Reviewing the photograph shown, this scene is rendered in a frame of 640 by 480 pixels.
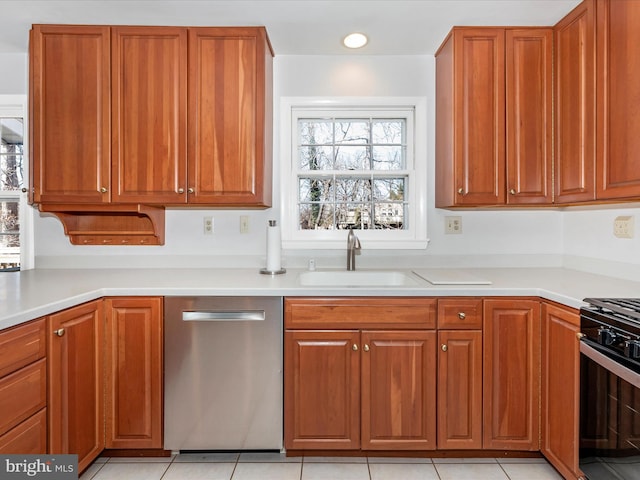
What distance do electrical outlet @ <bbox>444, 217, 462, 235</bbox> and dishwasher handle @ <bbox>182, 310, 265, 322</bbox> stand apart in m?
1.41

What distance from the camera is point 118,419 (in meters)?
1.89

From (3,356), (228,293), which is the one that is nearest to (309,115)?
(228,293)

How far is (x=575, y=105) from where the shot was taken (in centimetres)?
200

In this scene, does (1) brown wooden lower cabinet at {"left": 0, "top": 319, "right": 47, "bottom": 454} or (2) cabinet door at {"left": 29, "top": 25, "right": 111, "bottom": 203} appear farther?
(2) cabinet door at {"left": 29, "top": 25, "right": 111, "bottom": 203}

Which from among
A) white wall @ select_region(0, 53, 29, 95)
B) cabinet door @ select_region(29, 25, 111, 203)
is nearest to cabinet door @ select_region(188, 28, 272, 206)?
cabinet door @ select_region(29, 25, 111, 203)

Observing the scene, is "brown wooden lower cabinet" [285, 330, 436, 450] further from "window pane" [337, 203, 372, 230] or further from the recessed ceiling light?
the recessed ceiling light

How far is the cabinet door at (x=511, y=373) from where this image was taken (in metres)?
1.86

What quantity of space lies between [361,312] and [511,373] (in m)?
0.79

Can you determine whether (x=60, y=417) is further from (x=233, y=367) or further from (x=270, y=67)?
(x=270, y=67)

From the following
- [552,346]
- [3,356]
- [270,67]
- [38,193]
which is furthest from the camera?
[270,67]

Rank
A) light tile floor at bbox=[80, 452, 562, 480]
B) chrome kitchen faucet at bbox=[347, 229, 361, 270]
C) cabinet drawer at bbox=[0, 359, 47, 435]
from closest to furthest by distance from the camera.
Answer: cabinet drawer at bbox=[0, 359, 47, 435], light tile floor at bbox=[80, 452, 562, 480], chrome kitchen faucet at bbox=[347, 229, 361, 270]

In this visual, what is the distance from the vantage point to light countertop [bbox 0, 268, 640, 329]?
1.63 meters

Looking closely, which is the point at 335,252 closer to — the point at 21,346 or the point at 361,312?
Answer: the point at 361,312

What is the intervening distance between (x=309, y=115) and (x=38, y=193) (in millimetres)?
1672
